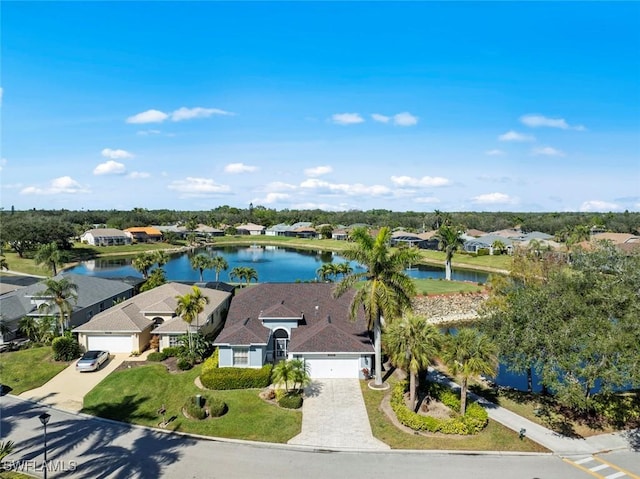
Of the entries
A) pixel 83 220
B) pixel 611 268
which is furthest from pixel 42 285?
pixel 83 220

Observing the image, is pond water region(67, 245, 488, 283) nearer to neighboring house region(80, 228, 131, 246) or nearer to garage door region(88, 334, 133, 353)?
neighboring house region(80, 228, 131, 246)

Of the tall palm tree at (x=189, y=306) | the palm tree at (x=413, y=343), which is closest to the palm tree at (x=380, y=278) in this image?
the palm tree at (x=413, y=343)

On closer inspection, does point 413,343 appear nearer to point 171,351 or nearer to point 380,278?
point 380,278

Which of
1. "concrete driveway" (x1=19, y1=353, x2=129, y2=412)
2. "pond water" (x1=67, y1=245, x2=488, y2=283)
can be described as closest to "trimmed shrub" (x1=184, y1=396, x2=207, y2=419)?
"concrete driveway" (x1=19, y1=353, x2=129, y2=412)

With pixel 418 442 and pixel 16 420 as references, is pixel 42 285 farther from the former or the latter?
pixel 418 442

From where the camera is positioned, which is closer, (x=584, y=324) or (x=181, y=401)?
(x=584, y=324)

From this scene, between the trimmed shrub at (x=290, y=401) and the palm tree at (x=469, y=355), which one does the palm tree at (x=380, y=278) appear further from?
the trimmed shrub at (x=290, y=401)
